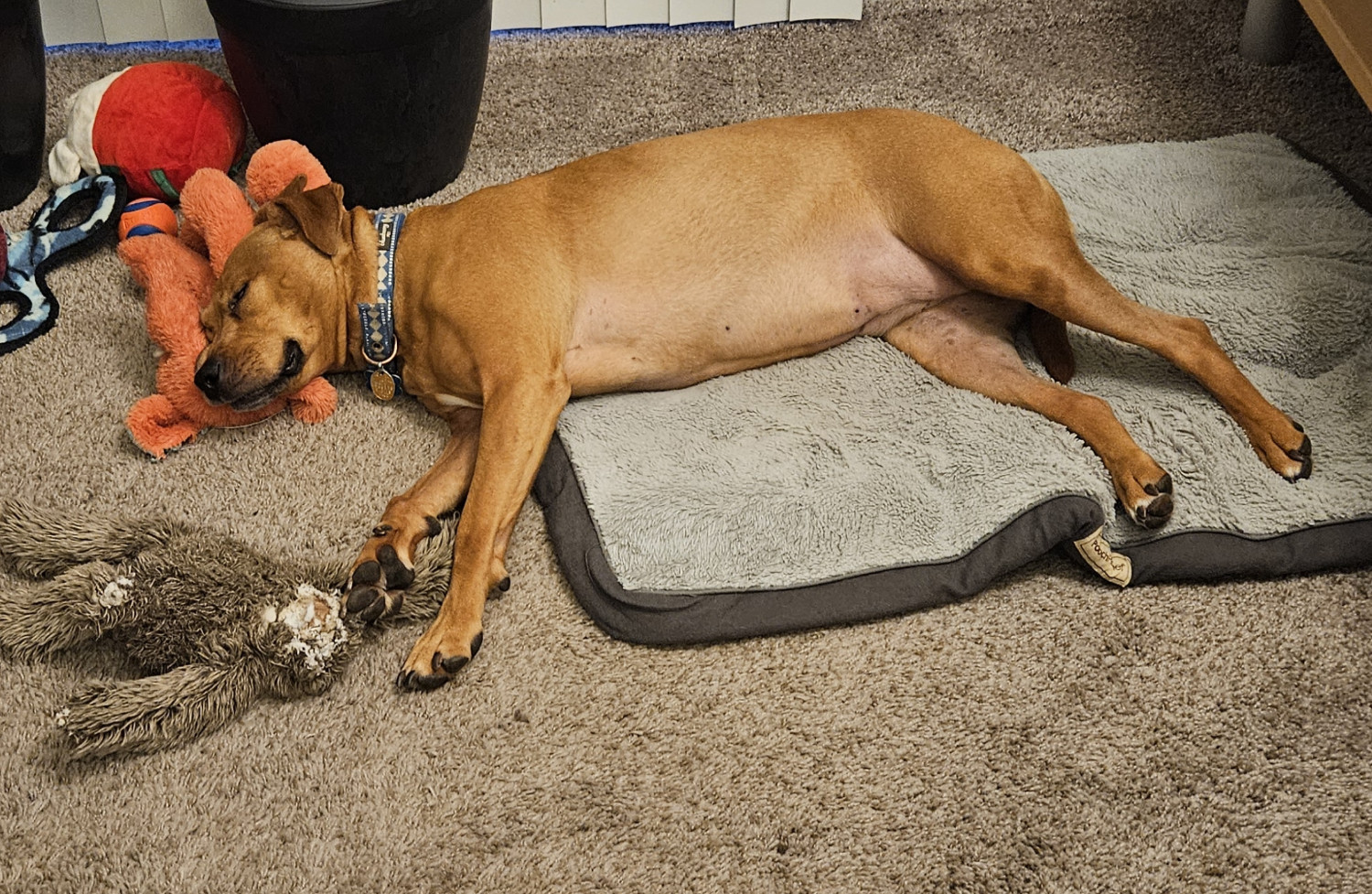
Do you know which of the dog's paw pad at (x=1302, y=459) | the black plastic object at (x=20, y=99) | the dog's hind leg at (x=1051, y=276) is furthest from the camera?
the black plastic object at (x=20, y=99)

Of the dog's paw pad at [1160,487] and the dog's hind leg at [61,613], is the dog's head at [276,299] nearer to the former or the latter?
the dog's hind leg at [61,613]

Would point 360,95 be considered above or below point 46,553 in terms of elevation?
above

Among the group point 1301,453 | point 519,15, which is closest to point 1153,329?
point 1301,453

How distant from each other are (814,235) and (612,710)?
50.4 inches

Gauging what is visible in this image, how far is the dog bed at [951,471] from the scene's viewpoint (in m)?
2.58

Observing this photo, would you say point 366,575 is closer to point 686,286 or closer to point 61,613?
point 61,613

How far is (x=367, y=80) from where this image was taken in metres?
3.48

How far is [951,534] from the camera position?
261 centimetres

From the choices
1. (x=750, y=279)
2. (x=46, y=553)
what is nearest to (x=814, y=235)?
(x=750, y=279)

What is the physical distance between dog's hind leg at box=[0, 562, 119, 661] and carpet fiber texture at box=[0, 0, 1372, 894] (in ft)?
0.21

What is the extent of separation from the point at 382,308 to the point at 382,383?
22 cm

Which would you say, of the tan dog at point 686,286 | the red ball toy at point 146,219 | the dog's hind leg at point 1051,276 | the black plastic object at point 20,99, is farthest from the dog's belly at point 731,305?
the black plastic object at point 20,99

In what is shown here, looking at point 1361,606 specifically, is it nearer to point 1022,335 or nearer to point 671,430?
point 1022,335

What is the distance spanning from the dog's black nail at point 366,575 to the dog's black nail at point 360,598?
0.01 m
